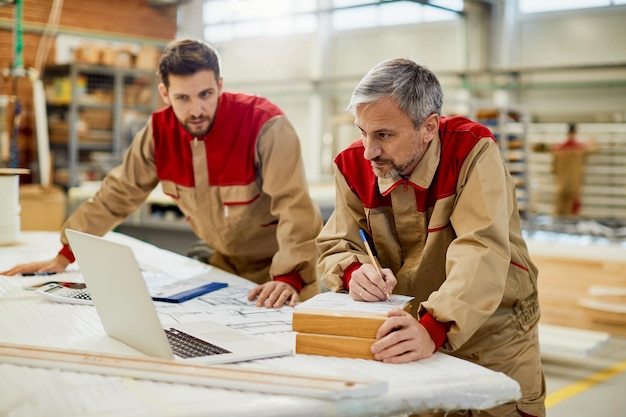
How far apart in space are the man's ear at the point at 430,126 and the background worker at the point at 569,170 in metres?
9.73

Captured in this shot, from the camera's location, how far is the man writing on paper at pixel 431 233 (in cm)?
181

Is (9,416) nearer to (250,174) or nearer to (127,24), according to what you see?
(250,174)

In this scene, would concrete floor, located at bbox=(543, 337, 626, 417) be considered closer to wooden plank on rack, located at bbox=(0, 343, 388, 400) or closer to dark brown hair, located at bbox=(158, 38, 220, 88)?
dark brown hair, located at bbox=(158, 38, 220, 88)

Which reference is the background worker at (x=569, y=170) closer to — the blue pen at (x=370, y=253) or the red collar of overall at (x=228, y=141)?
the red collar of overall at (x=228, y=141)

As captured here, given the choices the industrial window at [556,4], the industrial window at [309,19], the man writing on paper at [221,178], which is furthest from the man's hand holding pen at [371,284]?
the industrial window at [309,19]

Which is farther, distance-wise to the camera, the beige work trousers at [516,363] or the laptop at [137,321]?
the beige work trousers at [516,363]

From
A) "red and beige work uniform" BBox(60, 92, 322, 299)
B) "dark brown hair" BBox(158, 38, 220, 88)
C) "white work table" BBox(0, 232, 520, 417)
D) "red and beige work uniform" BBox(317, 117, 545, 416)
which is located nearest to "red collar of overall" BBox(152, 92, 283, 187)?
"red and beige work uniform" BBox(60, 92, 322, 299)

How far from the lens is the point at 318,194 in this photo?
5938 millimetres

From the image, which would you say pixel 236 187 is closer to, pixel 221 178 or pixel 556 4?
pixel 221 178

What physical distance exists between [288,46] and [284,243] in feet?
48.3

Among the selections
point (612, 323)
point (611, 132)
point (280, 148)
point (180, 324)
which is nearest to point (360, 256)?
point (180, 324)

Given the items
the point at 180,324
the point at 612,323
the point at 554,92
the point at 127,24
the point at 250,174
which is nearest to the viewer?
the point at 180,324

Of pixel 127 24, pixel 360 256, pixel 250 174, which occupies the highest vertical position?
pixel 127 24

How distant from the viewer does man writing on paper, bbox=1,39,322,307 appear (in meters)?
2.71
